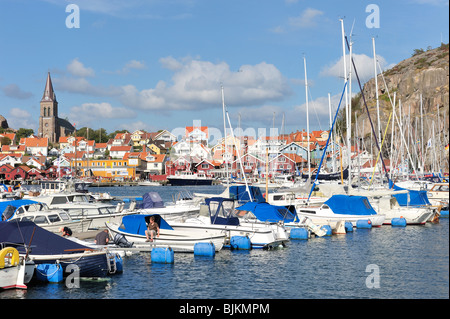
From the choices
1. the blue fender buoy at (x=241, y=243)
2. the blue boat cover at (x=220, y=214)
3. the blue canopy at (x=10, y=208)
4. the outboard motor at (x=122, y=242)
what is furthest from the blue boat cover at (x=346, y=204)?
the blue canopy at (x=10, y=208)

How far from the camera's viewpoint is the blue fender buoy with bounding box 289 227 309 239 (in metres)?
38.3

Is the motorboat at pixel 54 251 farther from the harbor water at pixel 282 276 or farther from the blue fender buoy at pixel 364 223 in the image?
the blue fender buoy at pixel 364 223

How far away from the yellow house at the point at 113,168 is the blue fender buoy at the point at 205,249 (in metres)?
142


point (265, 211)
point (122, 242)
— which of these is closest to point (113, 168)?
point (265, 211)

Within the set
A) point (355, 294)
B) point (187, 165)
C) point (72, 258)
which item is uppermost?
point (187, 165)

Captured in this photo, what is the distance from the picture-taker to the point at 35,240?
971 inches

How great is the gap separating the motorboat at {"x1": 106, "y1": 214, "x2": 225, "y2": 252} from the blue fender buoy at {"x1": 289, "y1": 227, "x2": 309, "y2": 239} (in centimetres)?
745

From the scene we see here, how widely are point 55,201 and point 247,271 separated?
26.0 metres

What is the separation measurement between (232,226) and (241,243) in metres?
1.76

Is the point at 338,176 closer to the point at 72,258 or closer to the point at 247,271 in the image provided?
the point at 247,271

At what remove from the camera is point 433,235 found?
124 ft

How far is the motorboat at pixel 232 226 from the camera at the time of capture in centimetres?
3353
